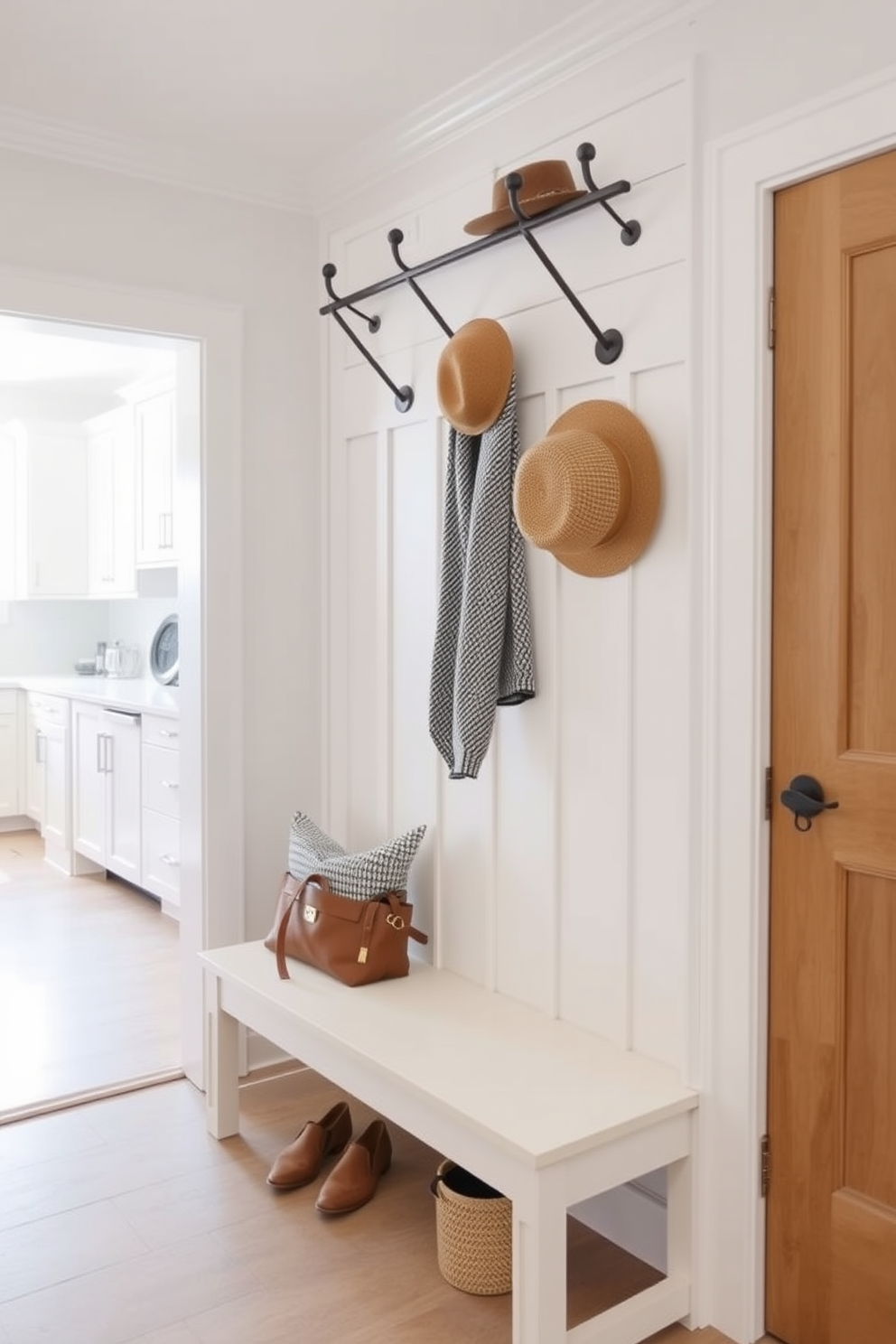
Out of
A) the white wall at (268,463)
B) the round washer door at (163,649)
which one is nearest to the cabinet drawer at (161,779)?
the round washer door at (163,649)

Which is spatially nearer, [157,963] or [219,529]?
[219,529]

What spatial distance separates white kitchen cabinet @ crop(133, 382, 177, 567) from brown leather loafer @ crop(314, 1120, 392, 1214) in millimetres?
3053

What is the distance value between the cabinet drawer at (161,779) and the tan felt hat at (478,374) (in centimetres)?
256

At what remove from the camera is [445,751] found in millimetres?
2549

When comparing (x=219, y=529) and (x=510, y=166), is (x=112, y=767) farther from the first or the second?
(x=510, y=166)

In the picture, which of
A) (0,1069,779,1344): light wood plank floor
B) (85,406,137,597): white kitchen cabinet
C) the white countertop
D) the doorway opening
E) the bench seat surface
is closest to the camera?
the bench seat surface

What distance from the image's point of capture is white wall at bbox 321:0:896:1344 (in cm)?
199

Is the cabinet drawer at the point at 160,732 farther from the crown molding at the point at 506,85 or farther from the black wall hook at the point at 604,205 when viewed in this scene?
the black wall hook at the point at 604,205

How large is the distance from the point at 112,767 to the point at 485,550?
323 centimetres

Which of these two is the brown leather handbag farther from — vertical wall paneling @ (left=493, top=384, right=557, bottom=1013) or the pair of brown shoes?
the pair of brown shoes

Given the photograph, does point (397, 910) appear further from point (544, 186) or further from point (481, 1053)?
point (544, 186)

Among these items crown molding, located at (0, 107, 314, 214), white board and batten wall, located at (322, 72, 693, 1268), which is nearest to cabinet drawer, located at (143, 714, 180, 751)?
white board and batten wall, located at (322, 72, 693, 1268)

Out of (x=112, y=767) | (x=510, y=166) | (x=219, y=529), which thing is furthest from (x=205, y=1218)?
(x=112, y=767)

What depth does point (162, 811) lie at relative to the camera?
4.68 meters
